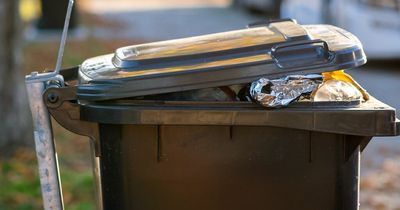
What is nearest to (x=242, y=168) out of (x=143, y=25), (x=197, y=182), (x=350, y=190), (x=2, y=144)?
(x=197, y=182)

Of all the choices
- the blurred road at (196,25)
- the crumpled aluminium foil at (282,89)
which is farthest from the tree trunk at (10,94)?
the crumpled aluminium foil at (282,89)

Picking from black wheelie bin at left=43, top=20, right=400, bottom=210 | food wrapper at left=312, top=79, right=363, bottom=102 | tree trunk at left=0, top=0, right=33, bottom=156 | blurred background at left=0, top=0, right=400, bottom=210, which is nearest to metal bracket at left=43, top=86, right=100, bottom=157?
black wheelie bin at left=43, top=20, right=400, bottom=210

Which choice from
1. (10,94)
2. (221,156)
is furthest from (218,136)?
(10,94)

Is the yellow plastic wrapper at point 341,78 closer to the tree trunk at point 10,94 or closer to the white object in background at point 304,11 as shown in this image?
the tree trunk at point 10,94

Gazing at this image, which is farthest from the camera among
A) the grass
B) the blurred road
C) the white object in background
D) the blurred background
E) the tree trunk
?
the white object in background

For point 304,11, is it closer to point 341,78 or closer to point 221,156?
point 341,78

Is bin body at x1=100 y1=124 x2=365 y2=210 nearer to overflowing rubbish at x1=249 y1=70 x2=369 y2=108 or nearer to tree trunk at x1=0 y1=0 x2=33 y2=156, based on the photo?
overflowing rubbish at x1=249 y1=70 x2=369 y2=108

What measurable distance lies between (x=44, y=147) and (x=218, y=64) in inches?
31.1

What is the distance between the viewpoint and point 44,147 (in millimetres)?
3262

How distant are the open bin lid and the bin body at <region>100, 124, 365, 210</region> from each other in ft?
0.53

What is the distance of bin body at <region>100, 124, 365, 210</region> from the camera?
3102 millimetres

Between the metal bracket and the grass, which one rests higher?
the metal bracket

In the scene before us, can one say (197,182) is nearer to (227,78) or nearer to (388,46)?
(227,78)

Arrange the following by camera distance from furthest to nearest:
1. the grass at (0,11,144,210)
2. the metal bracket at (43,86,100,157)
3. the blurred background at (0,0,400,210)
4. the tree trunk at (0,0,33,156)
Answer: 1. the tree trunk at (0,0,33,156)
2. the blurred background at (0,0,400,210)
3. the grass at (0,11,144,210)
4. the metal bracket at (43,86,100,157)
